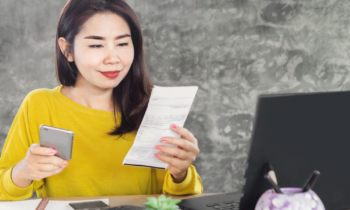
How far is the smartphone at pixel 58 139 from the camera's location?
792 millimetres

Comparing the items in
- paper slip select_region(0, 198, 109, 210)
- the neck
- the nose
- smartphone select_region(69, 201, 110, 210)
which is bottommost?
paper slip select_region(0, 198, 109, 210)

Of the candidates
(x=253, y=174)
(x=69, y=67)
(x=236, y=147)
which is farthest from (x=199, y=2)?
(x=253, y=174)

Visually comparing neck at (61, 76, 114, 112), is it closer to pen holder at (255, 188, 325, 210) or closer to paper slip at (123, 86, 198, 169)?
paper slip at (123, 86, 198, 169)

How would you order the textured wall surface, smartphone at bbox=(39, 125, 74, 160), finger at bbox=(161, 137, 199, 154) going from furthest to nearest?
the textured wall surface → finger at bbox=(161, 137, 199, 154) → smartphone at bbox=(39, 125, 74, 160)

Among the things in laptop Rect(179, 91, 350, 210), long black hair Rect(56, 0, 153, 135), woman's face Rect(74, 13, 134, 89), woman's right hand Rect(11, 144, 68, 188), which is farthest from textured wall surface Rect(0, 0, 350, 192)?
A: laptop Rect(179, 91, 350, 210)

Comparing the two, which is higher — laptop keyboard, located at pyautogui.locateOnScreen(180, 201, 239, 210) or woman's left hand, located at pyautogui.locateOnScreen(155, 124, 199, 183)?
woman's left hand, located at pyautogui.locateOnScreen(155, 124, 199, 183)

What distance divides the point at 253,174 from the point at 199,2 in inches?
74.9

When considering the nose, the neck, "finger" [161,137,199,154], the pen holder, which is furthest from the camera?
the neck

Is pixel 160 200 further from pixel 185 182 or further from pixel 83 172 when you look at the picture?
pixel 83 172

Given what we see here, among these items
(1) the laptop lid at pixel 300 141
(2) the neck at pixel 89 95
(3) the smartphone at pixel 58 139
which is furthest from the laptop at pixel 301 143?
(2) the neck at pixel 89 95

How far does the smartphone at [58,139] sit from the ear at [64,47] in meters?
0.48

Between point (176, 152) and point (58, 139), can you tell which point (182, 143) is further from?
point (58, 139)

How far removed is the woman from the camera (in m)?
1.13

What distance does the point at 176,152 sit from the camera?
96cm
